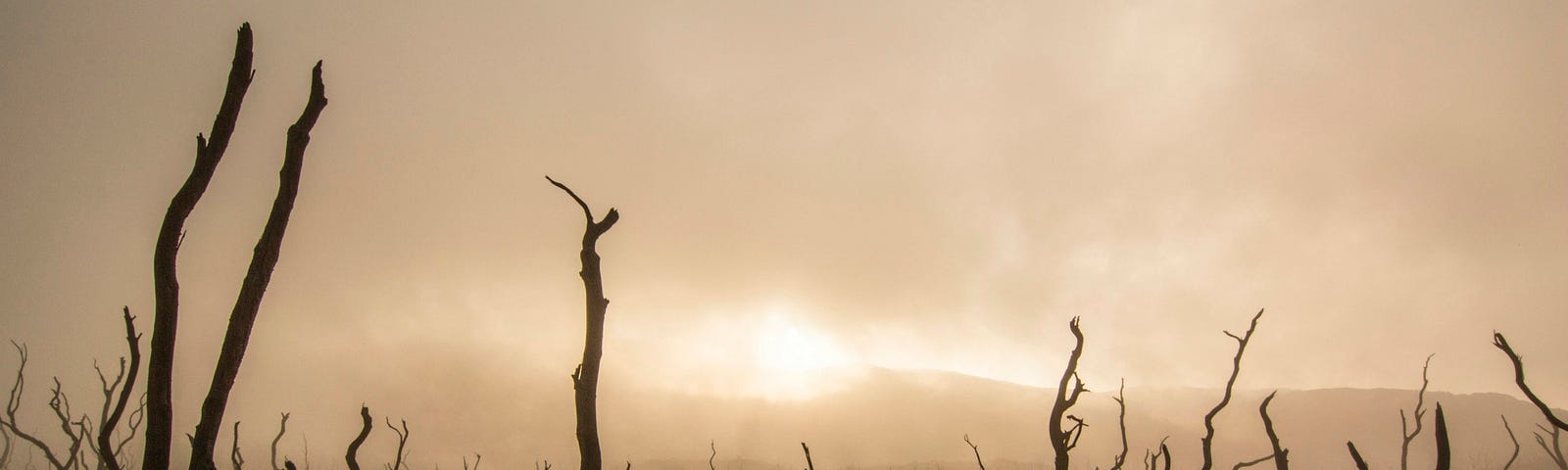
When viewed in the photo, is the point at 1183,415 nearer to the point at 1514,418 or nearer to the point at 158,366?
the point at 1514,418

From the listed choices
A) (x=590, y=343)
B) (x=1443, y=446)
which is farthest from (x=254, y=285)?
(x=1443, y=446)

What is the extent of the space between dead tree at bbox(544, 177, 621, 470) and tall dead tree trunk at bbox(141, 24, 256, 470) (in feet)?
5.32

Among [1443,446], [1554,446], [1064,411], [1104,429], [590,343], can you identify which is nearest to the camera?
[1443,446]

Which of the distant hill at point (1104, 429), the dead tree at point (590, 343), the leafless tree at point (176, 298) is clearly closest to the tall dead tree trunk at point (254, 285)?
the leafless tree at point (176, 298)

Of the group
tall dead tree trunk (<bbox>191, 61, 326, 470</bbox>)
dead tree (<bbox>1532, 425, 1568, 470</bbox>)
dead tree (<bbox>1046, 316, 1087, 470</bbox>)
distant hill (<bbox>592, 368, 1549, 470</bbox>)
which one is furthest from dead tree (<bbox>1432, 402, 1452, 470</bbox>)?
distant hill (<bbox>592, 368, 1549, 470</bbox>)

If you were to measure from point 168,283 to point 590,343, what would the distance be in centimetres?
214

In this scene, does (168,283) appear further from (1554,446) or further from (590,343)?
(1554,446)

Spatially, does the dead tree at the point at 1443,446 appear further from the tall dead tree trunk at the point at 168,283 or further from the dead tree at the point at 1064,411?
the tall dead tree trunk at the point at 168,283

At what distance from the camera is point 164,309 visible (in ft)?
10.8

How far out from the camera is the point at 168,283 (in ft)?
11.0

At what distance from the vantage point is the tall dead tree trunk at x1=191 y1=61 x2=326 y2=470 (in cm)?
323

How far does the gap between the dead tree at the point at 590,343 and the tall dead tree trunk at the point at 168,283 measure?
162cm

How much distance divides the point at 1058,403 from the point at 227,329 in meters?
6.85

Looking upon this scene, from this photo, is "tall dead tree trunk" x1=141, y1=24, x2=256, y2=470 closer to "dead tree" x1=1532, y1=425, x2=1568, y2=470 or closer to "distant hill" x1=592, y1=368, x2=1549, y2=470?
"dead tree" x1=1532, y1=425, x2=1568, y2=470
